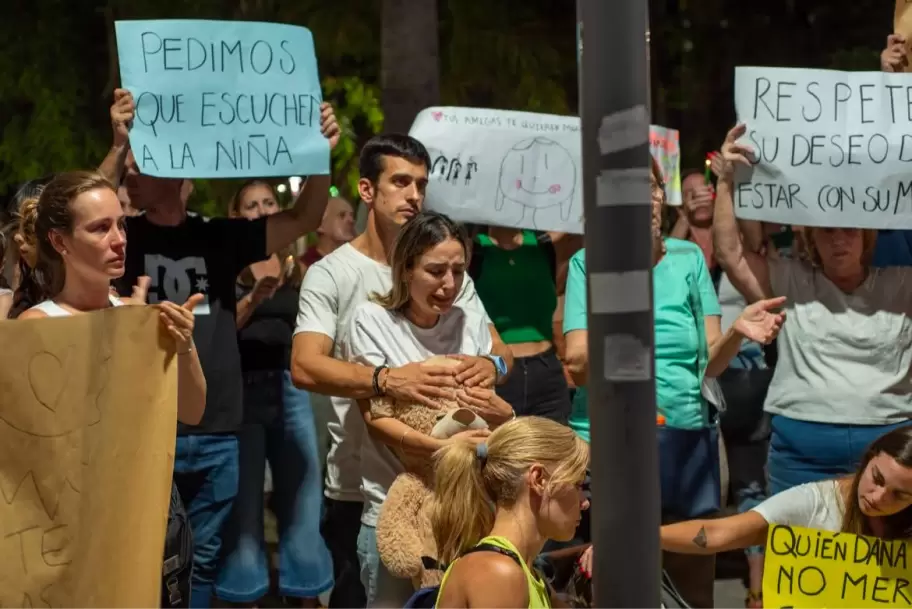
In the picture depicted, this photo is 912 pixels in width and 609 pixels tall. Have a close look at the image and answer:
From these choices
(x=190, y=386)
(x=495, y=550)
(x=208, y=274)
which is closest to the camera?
(x=495, y=550)

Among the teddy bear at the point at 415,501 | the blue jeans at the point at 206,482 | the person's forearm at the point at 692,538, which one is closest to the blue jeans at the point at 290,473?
the blue jeans at the point at 206,482

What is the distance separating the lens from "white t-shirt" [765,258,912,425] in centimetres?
535

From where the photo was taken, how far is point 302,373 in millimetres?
4758

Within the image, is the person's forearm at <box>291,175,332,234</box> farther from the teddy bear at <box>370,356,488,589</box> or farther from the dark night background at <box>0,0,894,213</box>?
the dark night background at <box>0,0,894,213</box>

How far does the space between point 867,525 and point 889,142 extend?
69.3 inches

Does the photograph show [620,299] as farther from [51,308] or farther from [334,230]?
[334,230]

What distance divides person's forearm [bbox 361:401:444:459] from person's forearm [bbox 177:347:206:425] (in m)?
0.61

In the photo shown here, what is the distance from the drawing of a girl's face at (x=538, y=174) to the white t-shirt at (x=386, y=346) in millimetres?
1332

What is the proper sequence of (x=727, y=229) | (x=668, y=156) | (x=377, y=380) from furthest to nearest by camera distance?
(x=668, y=156) < (x=727, y=229) < (x=377, y=380)

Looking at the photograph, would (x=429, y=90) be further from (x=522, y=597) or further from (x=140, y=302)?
(x=522, y=597)

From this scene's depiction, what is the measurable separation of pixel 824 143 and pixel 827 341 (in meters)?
0.75

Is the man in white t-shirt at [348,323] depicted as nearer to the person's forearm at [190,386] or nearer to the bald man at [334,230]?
the person's forearm at [190,386]

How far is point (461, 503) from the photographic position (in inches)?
144

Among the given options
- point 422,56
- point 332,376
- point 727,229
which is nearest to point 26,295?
point 332,376
